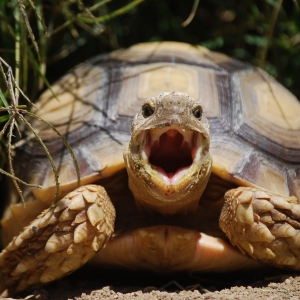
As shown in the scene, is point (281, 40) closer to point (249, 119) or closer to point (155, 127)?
point (249, 119)

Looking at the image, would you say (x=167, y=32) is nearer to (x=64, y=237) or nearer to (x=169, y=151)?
(x=169, y=151)

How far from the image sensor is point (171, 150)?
2557 mm

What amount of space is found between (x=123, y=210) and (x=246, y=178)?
669 millimetres

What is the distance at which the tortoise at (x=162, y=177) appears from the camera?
248cm

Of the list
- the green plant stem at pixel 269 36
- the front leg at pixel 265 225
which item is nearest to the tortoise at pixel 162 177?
the front leg at pixel 265 225

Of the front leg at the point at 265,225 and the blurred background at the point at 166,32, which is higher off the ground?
the blurred background at the point at 166,32

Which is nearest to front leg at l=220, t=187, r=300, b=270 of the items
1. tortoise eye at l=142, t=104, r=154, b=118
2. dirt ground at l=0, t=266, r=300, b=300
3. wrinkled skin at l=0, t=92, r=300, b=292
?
wrinkled skin at l=0, t=92, r=300, b=292

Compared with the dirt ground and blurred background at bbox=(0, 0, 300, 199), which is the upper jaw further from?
blurred background at bbox=(0, 0, 300, 199)

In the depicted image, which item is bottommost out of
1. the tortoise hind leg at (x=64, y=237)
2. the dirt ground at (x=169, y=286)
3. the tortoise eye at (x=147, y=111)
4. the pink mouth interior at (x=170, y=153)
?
the dirt ground at (x=169, y=286)

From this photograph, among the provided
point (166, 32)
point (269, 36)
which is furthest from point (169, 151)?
point (166, 32)

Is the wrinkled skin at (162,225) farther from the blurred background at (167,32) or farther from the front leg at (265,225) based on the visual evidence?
the blurred background at (167,32)

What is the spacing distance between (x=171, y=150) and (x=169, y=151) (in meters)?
0.01

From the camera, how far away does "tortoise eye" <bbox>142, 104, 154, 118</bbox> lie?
2.50 metres

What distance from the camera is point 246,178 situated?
268cm
